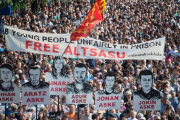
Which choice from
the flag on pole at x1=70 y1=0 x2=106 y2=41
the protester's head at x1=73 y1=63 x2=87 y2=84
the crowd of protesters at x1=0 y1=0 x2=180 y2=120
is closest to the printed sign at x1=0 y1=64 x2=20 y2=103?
the crowd of protesters at x1=0 y1=0 x2=180 y2=120

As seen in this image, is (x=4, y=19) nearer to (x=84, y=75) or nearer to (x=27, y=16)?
(x=27, y=16)

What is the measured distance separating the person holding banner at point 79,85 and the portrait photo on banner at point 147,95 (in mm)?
1097

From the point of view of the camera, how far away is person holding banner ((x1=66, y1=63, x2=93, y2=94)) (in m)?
12.7

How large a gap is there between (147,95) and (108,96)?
88cm

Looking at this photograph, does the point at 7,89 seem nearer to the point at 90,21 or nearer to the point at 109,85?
the point at 109,85

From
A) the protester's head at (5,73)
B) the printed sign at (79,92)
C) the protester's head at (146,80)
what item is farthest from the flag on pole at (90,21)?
the protester's head at (5,73)

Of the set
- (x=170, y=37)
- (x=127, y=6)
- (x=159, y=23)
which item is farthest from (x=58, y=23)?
(x=127, y=6)

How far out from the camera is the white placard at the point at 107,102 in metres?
12.6

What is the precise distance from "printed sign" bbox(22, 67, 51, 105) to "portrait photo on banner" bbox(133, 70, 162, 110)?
2.04 m

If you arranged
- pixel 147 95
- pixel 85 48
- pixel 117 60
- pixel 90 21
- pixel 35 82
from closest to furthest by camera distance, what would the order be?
pixel 35 82, pixel 147 95, pixel 85 48, pixel 90 21, pixel 117 60

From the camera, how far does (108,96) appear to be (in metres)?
12.7

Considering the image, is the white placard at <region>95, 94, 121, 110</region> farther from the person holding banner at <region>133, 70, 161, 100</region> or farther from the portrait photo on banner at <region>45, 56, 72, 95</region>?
the portrait photo on banner at <region>45, 56, 72, 95</region>

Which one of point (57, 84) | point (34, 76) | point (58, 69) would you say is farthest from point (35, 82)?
point (58, 69)

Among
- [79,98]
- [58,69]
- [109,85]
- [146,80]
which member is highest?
[58,69]
